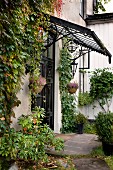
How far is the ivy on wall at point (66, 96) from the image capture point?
700cm

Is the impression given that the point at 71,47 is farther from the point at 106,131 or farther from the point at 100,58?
the point at 106,131

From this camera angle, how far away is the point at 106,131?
462 centimetres

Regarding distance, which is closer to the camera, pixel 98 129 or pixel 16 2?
pixel 16 2

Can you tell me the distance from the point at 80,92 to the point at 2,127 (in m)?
6.31

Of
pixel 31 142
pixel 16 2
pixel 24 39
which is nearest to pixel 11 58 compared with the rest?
pixel 24 39

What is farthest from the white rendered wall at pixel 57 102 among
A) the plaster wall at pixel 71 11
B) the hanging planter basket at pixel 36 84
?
the hanging planter basket at pixel 36 84

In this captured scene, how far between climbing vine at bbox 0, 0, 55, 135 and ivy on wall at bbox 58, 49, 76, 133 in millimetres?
2816

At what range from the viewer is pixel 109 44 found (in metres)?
9.34

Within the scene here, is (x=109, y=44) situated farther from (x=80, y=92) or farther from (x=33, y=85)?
(x=33, y=85)

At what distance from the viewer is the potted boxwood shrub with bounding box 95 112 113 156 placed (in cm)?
460

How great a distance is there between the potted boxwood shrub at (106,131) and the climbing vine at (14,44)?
198 centimetres

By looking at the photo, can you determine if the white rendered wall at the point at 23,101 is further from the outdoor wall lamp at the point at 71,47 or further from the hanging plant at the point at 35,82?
the outdoor wall lamp at the point at 71,47

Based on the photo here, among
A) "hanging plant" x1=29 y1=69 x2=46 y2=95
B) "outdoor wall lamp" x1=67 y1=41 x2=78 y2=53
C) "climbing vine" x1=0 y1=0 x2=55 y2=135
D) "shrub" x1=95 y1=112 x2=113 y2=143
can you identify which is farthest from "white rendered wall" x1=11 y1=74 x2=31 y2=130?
"outdoor wall lamp" x1=67 y1=41 x2=78 y2=53

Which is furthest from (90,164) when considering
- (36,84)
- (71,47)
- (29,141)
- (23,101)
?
(71,47)
